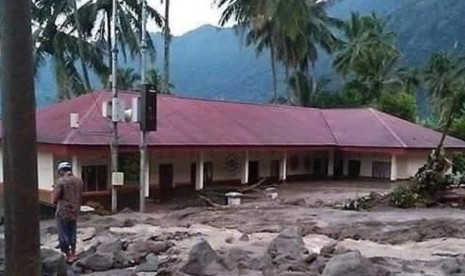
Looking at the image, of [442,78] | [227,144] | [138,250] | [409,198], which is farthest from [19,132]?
[442,78]

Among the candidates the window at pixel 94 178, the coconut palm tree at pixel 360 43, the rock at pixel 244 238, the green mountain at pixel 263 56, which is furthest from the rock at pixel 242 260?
the green mountain at pixel 263 56

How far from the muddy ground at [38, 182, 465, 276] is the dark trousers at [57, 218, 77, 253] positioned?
0.33 meters

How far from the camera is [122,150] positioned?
22.3 m

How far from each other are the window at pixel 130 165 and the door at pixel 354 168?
14520mm

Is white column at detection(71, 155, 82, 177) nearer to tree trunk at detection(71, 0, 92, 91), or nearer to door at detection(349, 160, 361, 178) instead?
tree trunk at detection(71, 0, 92, 91)

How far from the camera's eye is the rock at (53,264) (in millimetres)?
8727

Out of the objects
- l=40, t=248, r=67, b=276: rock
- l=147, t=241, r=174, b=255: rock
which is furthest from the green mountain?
l=40, t=248, r=67, b=276: rock

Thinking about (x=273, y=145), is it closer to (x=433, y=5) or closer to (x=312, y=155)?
(x=312, y=155)

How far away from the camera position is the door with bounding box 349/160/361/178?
3466 cm

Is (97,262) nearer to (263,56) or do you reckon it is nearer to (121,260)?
(121,260)

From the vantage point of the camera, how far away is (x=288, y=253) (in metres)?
10.3

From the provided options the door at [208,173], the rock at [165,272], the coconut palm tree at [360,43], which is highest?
the coconut palm tree at [360,43]

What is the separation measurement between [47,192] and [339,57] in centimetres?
3447

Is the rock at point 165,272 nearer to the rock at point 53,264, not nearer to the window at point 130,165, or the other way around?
the rock at point 53,264
